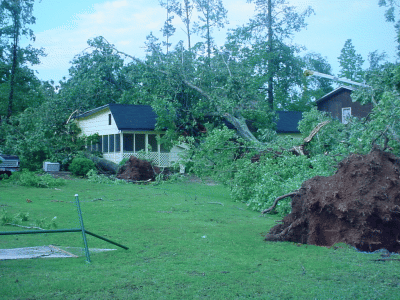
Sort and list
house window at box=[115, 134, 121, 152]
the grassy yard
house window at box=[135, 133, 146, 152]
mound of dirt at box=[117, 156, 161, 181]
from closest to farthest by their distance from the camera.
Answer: the grassy yard → mound of dirt at box=[117, 156, 161, 181] → house window at box=[115, 134, 121, 152] → house window at box=[135, 133, 146, 152]

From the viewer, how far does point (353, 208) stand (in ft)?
20.1

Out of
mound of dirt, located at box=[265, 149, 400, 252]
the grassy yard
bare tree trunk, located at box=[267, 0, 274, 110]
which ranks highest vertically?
bare tree trunk, located at box=[267, 0, 274, 110]

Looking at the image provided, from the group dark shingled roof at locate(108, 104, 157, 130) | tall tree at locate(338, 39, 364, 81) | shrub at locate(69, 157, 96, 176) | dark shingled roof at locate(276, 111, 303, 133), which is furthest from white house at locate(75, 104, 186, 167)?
tall tree at locate(338, 39, 364, 81)

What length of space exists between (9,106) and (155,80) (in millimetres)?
15724

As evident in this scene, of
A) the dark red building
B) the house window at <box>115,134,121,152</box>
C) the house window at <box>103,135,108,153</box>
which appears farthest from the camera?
the dark red building

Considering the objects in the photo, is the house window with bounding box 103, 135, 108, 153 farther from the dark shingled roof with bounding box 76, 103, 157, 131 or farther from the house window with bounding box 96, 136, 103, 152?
the dark shingled roof with bounding box 76, 103, 157, 131

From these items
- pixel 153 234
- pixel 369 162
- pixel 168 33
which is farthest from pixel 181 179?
pixel 168 33

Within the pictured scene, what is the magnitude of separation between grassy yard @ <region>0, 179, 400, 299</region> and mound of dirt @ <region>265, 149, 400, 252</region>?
0.93 ft

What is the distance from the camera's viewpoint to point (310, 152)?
41.6 feet

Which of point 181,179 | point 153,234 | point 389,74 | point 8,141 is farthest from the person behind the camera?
point 8,141

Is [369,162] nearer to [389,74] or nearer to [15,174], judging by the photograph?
[389,74]

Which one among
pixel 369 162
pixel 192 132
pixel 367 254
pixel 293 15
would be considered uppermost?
pixel 293 15

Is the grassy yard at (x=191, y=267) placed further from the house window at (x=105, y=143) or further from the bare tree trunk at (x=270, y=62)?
the bare tree trunk at (x=270, y=62)

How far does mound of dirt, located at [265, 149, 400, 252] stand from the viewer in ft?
20.0
